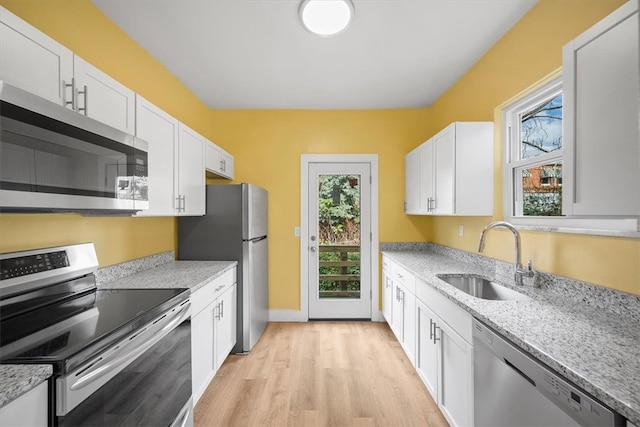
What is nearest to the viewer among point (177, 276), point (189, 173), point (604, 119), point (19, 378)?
point (19, 378)

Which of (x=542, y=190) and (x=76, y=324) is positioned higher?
(x=542, y=190)

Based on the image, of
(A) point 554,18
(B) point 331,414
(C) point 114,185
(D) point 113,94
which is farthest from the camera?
(B) point 331,414

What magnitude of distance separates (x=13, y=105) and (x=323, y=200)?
301 cm

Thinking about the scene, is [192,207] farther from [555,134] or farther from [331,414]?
[555,134]

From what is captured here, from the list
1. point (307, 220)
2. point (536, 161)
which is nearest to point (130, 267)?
point (307, 220)

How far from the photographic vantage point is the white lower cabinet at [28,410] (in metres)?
0.79

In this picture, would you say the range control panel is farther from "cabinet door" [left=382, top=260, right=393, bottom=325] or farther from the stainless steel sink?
"cabinet door" [left=382, top=260, right=393, bottom=325]

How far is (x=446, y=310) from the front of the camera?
1.79 m

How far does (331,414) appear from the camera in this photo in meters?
2.03

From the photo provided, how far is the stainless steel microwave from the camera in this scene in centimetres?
95

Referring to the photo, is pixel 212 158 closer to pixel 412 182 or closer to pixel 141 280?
pixel 141 280

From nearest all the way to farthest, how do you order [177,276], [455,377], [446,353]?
1. [455,377]
2. [446,353]
3. [177,276]

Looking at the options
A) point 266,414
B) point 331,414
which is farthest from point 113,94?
point 331,414

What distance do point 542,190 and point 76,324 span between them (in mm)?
2682
